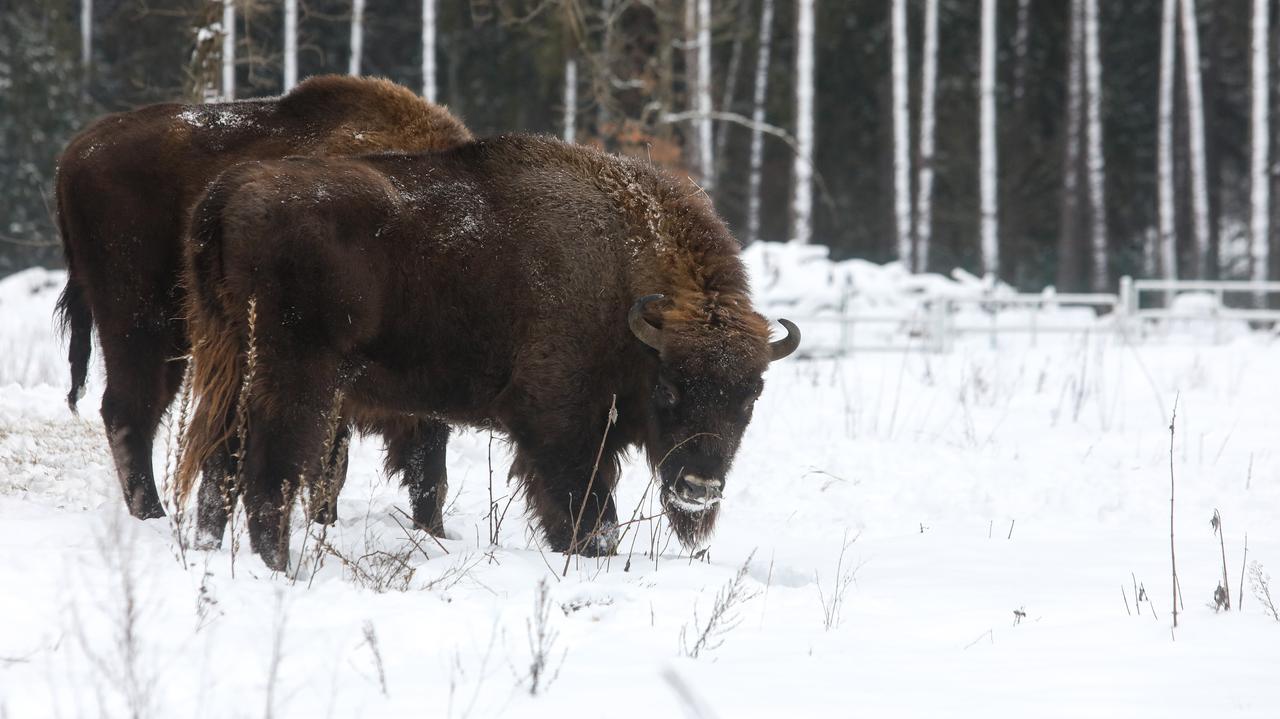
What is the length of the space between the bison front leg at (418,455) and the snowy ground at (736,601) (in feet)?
0.85

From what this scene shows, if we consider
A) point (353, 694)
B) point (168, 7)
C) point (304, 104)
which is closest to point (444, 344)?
point (304, 104)

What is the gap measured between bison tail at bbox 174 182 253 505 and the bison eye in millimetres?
1772

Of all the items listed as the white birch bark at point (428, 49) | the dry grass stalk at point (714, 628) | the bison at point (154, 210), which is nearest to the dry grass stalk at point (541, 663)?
the dry grass stalk at point (714, 628)

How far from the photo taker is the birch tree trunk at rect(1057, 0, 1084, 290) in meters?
26.7

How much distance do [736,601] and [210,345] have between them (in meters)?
2.39

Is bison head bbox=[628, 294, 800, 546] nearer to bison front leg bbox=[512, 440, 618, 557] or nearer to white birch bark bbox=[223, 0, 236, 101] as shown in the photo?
bison front leg bbox=[512, 440, 618, 557]

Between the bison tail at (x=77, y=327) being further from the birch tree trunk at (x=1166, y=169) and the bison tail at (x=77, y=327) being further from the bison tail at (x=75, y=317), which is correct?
the birch tree trunk at (x=1166, y=169)

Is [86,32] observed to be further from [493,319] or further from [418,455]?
[493,319]

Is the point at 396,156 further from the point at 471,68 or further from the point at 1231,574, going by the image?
the point at 471,68

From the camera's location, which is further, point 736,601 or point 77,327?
point 77,327

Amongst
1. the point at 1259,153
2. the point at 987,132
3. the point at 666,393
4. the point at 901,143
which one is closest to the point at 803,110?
the point at 901,143

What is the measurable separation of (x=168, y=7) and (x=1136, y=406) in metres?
24.1

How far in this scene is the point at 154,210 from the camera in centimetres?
602

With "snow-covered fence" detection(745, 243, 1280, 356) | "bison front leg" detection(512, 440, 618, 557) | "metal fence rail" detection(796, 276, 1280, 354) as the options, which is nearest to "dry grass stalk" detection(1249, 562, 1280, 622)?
"bison front leg" detection(512, 440, 618, 557)
